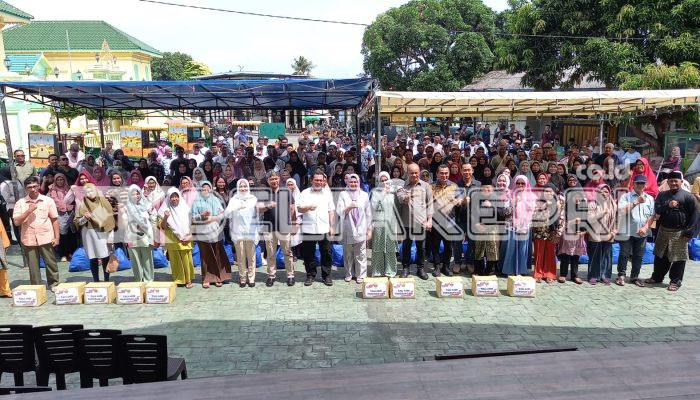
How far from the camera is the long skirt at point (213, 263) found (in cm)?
698

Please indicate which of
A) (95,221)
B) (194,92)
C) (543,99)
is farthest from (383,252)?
(194,92)

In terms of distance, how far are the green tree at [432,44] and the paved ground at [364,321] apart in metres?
25.0

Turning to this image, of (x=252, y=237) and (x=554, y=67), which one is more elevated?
(x=554, y=67)

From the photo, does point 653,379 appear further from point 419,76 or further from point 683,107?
point 419,76

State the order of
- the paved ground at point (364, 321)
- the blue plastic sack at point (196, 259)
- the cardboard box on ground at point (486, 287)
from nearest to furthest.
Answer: the paved ground at point (364, 321), the cardboard box on ground at point (486, 287), the blue plastic sack at point (196, 259)

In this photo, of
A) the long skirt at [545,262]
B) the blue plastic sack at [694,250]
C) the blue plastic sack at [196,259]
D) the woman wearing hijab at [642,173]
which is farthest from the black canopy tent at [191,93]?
the blue plastic sack at [694,250]

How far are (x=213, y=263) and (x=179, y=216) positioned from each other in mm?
849

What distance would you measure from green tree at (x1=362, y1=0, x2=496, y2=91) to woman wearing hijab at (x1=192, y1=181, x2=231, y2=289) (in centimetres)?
2486

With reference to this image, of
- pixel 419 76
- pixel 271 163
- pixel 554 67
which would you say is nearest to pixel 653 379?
pixel 271 163

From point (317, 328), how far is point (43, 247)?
12.6ft

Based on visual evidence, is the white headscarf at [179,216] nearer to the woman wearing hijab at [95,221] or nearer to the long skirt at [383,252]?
the woman wearing hijab at [95,221]

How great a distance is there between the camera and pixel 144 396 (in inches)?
93.0

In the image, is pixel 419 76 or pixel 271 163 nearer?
pixel 271 163

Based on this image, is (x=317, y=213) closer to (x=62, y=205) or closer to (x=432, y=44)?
(x=62, y=205)
